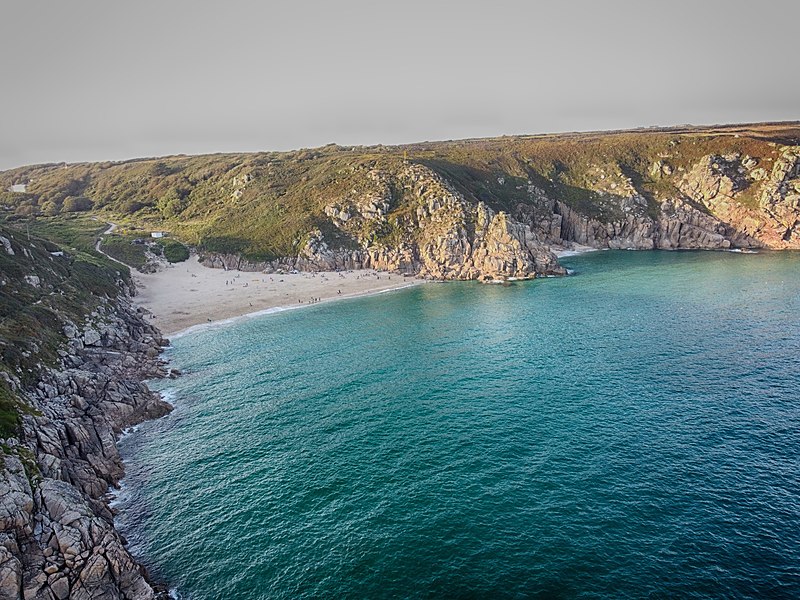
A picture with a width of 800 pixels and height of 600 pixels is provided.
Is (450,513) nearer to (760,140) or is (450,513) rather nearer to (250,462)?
(250,462)

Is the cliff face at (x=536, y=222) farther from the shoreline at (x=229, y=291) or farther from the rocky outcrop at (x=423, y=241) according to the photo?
the shoreline at (x=229, y=291)

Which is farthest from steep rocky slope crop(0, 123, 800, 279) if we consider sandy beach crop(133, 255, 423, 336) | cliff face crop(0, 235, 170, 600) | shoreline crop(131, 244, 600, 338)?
cliff face crop(0, 235, 170, 600)

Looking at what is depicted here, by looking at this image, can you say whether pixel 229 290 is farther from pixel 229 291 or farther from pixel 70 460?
pixel 70 460

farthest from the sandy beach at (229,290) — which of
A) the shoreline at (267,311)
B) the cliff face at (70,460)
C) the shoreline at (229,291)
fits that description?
the cliff face at (70,460)

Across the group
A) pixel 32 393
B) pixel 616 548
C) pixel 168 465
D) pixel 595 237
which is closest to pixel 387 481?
pixel 616 548

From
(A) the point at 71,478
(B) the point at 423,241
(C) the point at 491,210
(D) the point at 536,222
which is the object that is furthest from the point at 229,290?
(D) the point at 536,222

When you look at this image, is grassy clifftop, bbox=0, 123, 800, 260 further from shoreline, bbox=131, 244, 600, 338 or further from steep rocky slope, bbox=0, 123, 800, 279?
shoreline, bbox=131, 244, 600, 338

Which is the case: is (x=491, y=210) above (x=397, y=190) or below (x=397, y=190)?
below
